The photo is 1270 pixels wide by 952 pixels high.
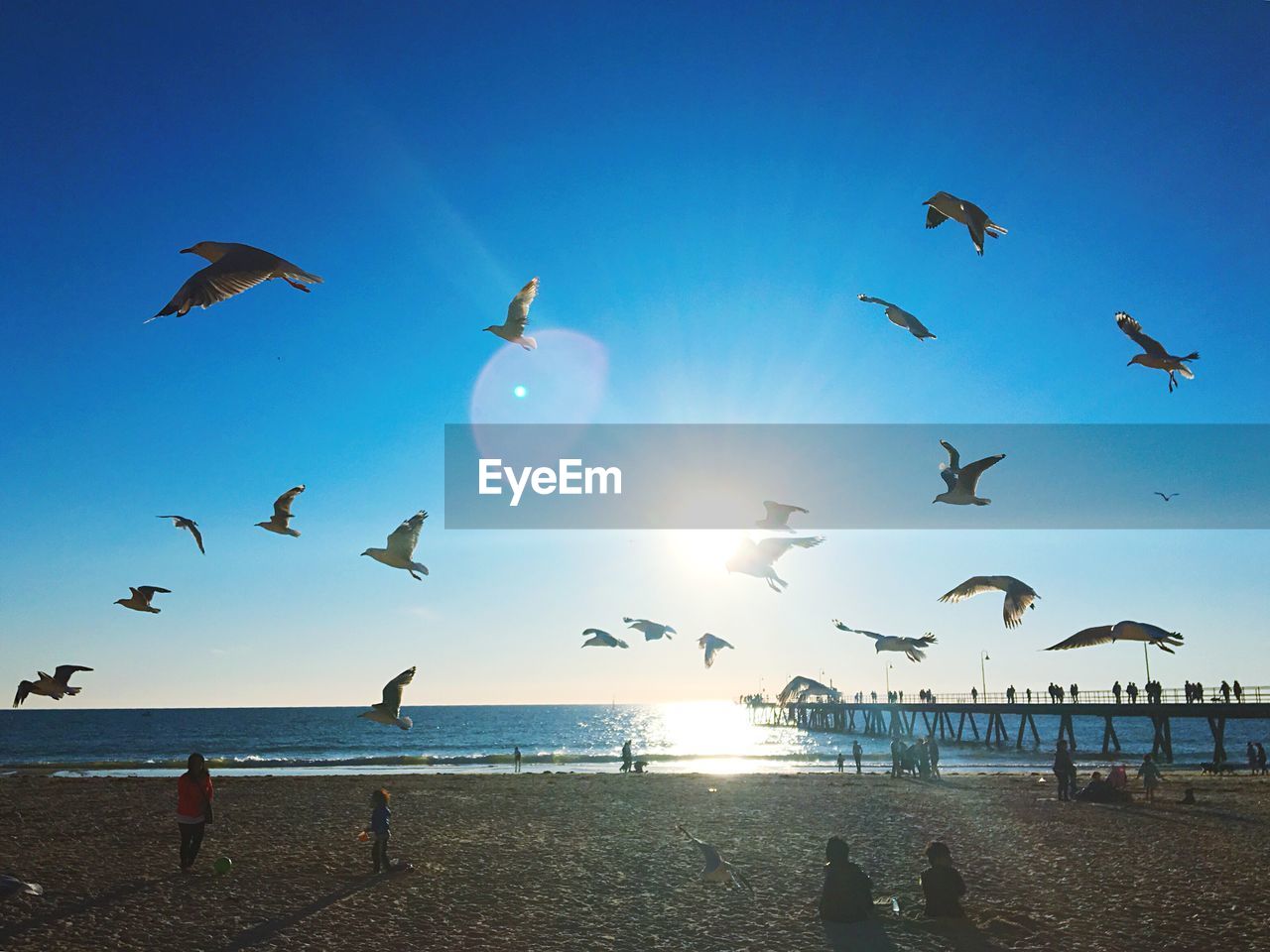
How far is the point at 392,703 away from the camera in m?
Answer: 12.5

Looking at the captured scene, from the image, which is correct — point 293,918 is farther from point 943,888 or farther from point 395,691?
point 943,888

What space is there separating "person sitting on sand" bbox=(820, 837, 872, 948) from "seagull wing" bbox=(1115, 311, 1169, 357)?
676cm

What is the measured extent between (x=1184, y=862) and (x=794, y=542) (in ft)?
25.3

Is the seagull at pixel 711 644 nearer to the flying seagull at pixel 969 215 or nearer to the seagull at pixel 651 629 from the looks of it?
the seagull at pixel 651 629

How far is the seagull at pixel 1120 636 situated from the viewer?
9648 millimetres

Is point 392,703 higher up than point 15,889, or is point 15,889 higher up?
point 392,703

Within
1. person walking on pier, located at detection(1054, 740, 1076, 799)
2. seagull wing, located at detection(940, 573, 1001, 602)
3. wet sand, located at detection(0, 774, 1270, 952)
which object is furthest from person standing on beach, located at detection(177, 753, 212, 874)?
person walking on pier, located at detection(1054, 740, 1076, 799)

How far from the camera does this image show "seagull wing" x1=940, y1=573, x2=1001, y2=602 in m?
12.0

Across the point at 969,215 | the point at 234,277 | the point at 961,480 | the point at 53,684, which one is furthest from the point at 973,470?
the point at 53,684

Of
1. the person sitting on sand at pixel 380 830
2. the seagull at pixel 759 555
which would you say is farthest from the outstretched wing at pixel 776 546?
the person sitting on sand at pixel 380 830

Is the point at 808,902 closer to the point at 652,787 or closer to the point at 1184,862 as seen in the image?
the point at 1184,862

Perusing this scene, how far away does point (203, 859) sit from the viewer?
50.3 feet

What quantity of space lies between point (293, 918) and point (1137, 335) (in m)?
11.9

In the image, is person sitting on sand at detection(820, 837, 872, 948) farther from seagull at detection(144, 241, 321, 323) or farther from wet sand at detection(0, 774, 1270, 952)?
seagull at detection(144, 241, 321, 323)
